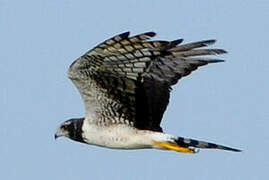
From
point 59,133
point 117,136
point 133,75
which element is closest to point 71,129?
point 59,133

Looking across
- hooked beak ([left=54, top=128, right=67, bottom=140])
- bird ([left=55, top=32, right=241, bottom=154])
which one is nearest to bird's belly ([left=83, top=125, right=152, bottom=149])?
bird ([left=55, top=32, right=241, bottom=154])

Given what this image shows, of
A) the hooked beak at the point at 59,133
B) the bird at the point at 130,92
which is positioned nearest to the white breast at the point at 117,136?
the bird at the point at 130,92

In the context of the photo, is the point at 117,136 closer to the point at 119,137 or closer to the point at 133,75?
the point at 119,137

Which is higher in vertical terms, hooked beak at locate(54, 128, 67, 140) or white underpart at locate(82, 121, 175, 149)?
white underpart at locate(82, 121, 175, 149)

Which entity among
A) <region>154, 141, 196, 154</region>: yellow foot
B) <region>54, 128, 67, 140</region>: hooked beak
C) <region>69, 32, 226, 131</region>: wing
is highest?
<region>69, 32, 226, 131</region>: wing

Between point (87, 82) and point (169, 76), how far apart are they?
53.0 inches

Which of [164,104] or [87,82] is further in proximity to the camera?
[164,104]

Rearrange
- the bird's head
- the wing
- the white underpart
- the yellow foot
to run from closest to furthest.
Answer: the wing, the yellow foot, the white underpart, the bird's head

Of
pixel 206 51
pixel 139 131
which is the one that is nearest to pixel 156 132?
pixel 139 131

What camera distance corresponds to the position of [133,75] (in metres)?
14.0

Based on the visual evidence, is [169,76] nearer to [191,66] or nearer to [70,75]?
[191,66]

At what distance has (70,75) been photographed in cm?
1368

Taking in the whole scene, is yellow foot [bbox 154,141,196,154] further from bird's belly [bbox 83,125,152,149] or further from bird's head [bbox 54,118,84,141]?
bird's head [bbox 54,118,84,141]

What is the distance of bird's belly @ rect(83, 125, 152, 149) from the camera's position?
14.4 m
